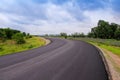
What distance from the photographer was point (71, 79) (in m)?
9.62

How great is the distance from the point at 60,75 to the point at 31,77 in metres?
1.53

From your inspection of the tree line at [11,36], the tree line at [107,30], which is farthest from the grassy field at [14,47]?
the tree line at [107,30]

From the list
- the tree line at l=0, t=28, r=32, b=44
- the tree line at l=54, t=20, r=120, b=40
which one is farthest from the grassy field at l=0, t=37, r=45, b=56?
the tree line at l=54, t=20, r=120, b=40

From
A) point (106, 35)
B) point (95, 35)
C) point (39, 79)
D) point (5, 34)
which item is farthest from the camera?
point (95, 35)

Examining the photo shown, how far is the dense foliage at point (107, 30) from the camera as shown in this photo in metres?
113

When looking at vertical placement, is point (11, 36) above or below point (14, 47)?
above

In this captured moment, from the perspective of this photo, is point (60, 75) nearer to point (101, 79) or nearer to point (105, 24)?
point (101, 79)

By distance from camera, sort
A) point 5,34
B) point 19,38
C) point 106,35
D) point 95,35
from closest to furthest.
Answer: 1. point 19,38
2. point 5,34
3. point 106,35
4. point 95,35

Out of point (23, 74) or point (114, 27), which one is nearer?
point (23, 74)

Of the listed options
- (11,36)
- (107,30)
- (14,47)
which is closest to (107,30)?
(107,30)

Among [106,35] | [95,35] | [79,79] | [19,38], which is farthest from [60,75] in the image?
[95,35]

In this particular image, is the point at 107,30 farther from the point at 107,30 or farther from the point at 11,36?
the point at 11,36

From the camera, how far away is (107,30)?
113125 millimetres

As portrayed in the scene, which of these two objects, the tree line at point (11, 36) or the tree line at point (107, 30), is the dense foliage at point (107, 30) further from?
the tree line at point (11, 36)
